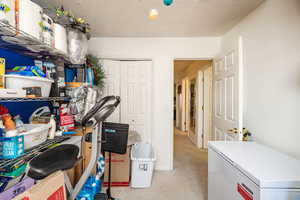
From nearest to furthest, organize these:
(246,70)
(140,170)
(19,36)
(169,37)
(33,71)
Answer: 1. (19,36)
2. (33,71)
3. (246,70)
4. (140,170)
5. (169,37)

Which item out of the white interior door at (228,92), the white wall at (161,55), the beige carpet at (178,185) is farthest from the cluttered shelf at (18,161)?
the white interior door at (228,92)

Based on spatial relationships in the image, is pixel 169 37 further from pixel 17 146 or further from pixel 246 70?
pixel 17 146

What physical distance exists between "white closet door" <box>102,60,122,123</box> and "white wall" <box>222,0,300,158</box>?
201cm

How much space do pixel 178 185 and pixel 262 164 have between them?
144cm

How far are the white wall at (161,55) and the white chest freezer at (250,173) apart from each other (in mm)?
1168

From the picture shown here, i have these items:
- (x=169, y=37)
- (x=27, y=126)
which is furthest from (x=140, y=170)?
(x=169, y=37)

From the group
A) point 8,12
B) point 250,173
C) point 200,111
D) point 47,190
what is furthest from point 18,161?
point 200,111

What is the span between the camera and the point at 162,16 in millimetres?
1936

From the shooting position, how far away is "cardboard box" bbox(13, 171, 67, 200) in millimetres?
748

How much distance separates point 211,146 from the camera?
4.94 ft

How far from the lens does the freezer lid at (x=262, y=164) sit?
87 centimetres

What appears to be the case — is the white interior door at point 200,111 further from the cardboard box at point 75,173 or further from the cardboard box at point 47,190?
the cardboard box at point 47,190

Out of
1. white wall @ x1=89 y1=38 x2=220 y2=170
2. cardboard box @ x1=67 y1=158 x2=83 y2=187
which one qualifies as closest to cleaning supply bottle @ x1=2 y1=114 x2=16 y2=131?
cardboard box @ x1=67 y1=158 x2=83 y2=187

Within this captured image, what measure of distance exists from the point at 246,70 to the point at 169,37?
1.38 meters
